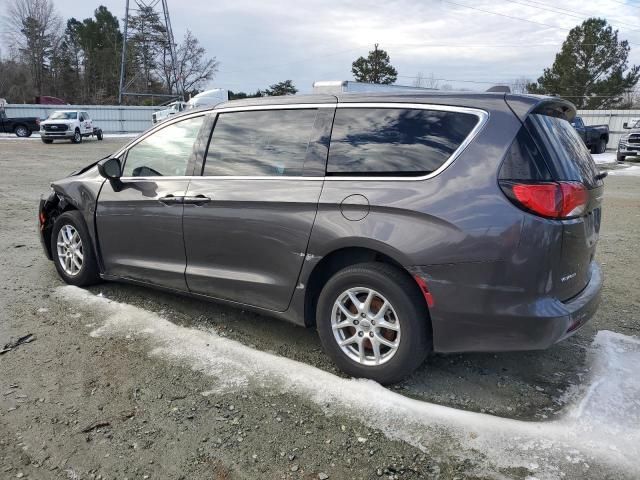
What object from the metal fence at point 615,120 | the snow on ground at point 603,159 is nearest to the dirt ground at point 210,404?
the snow on ground at point 603,159

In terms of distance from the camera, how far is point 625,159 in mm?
23484

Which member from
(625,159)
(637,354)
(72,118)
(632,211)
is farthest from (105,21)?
(637,354)

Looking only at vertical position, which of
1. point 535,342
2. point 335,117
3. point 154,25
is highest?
point 154,25

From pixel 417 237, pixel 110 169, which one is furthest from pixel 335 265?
pixel 110 169

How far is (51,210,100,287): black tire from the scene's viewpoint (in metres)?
4.86

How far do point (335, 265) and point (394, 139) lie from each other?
2.94 feet

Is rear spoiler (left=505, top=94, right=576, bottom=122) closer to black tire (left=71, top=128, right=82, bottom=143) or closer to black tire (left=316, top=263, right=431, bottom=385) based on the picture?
black tire (left=316, top=263, right=431, bottom=385)

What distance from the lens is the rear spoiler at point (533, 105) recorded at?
2975 mm

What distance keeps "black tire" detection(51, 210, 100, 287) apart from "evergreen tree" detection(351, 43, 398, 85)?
2199 inches

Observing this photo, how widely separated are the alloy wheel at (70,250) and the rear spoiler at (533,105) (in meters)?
3.94

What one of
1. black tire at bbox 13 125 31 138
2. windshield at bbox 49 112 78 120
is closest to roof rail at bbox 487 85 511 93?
windshield at bbox 49 112 78 120

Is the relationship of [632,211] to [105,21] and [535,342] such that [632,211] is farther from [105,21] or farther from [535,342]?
[105,21]

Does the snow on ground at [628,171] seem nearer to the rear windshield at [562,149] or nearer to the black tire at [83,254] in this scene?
the rear windshield at [562,149]

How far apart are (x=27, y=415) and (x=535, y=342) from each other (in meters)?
2.90
